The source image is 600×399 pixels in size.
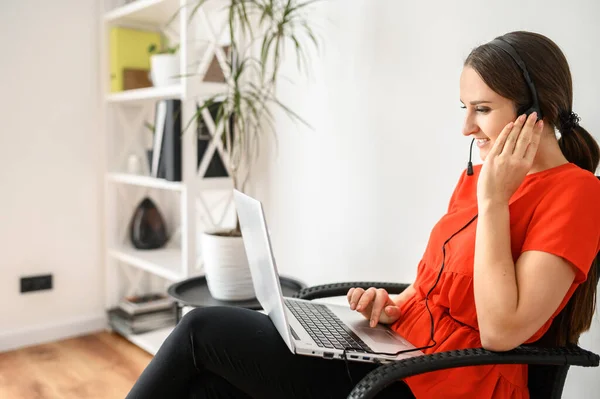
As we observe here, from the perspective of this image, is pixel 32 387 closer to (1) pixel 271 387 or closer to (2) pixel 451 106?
(1) pixel 271 387

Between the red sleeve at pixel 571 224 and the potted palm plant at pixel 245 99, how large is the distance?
109cm

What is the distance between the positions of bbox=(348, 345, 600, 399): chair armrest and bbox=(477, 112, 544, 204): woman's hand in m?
0.27

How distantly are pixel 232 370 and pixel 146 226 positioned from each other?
1713mm

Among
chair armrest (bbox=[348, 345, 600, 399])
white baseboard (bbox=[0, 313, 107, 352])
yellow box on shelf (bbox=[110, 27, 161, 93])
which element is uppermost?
yellow box on shelf (bbox=[110, 27, 161, 93])

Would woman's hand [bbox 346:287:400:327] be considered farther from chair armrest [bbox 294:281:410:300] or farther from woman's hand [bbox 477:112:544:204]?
woman's hand [bbox 477:112:544:204]

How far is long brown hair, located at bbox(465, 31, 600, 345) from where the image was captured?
1072 mm

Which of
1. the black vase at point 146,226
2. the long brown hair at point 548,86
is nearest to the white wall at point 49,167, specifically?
the black vase at point 146,226

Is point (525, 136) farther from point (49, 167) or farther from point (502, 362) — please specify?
point (49, 167)

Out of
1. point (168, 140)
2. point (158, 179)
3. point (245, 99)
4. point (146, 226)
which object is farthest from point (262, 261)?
point (146, 226)

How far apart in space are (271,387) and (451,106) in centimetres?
94

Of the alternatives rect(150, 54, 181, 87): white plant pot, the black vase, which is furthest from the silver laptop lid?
the black vase

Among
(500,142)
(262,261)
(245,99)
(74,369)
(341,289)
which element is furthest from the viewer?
(74,369)

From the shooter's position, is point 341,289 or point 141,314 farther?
point 141,314

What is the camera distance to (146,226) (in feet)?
9.08
